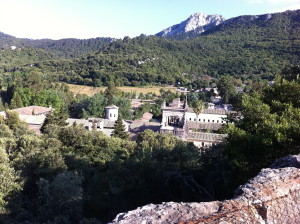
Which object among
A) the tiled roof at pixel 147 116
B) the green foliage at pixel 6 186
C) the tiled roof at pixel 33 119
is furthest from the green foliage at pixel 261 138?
the tiled roof at pixel 147 116

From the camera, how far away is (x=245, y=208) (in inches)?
187

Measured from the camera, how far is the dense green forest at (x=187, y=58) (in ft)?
344

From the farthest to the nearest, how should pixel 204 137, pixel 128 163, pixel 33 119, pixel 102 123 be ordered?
1. pixel 102 123
2. pixel 33 119
3. pixel 204 137
4. pixel 128 163

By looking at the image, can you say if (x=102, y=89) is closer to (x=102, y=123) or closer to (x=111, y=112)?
(x=111, y=112)

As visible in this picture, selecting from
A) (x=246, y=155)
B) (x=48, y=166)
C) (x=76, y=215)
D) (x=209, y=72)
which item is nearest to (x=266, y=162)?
(x=246, y=155)

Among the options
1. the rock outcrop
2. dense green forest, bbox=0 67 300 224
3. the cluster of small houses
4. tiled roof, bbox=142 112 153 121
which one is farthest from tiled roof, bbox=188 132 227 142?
the rock outcrop

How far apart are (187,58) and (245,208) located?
Answer: 461 ft

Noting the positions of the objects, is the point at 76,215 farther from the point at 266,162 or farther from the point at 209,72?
the point at 209,72

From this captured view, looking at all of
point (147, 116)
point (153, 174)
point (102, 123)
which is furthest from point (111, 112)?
point (153, 174)

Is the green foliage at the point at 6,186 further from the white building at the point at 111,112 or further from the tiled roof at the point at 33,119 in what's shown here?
the white building at the point at 111,112

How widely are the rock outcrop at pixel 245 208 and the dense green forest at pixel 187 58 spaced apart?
91.8 m

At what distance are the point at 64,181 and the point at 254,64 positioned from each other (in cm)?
12174

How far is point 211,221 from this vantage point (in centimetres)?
430

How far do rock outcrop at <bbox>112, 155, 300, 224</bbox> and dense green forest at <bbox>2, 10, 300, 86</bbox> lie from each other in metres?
91.8
